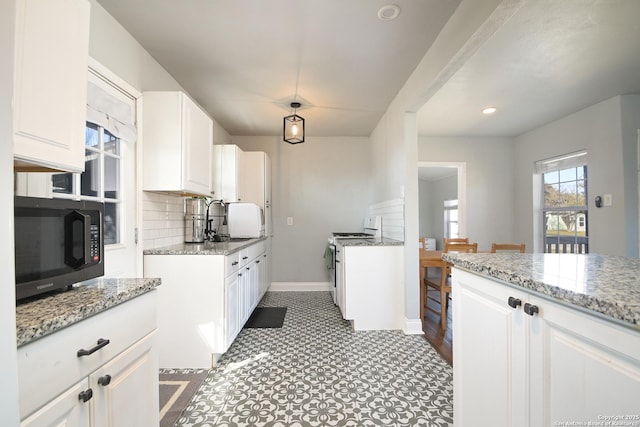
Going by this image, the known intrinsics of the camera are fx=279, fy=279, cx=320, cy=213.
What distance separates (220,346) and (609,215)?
4.14 metres

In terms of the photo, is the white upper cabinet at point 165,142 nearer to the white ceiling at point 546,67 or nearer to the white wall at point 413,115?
the white wall at point 413,115

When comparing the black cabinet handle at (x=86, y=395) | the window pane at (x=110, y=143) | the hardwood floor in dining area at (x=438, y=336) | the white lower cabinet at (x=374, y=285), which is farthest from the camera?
the white lower cabinet at (x=374, y=285)

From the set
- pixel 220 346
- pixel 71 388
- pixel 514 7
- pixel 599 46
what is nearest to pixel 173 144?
pixel 220 346

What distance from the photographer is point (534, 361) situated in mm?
833

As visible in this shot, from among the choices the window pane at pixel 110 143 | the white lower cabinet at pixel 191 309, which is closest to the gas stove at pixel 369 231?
the white lower cabinet at pixel 191 309

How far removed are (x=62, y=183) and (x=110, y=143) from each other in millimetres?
507

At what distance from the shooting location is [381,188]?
3.76 m

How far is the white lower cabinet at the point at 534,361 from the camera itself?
617mm

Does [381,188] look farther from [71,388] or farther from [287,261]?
[71,388]

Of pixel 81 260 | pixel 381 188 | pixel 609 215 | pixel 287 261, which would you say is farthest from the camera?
pixel 287 261

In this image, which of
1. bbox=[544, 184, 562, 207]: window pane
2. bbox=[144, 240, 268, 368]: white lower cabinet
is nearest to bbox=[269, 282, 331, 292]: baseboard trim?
bbox=[144, 240, 268, 368]: white lower cabinet

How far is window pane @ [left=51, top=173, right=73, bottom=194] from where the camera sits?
1.46 metres

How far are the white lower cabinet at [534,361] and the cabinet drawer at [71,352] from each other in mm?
1309

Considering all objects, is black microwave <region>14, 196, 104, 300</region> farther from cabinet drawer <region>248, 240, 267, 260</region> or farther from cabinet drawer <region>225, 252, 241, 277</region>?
cabinet drawer <region>248, 240, 267, 260</region>
